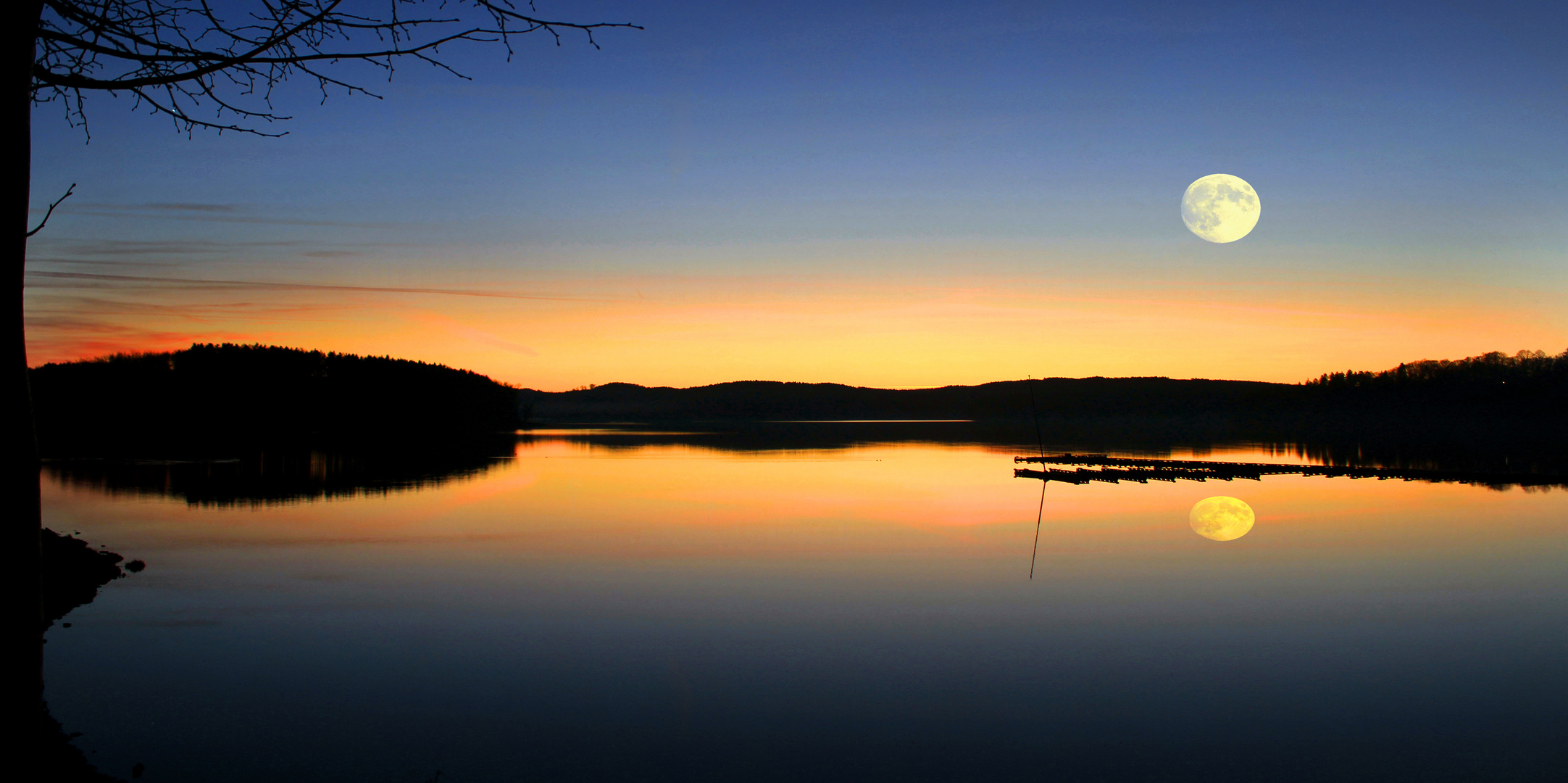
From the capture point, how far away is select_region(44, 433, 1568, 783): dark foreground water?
23.0 feet

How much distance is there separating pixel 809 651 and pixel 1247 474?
31107 millimetres

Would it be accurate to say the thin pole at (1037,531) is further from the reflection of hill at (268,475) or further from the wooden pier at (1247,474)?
the reflection of hill at (268,475)

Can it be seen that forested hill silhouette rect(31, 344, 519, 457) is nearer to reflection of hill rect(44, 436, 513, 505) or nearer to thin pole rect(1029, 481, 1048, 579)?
reflection of hill rect(44, 436, 513, 505)

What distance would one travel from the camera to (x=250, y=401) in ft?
269

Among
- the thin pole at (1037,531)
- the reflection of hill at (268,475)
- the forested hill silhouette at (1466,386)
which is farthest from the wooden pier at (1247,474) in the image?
the forested hill silhouette at (1466,386)

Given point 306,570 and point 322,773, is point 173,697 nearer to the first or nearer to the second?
point 322,773

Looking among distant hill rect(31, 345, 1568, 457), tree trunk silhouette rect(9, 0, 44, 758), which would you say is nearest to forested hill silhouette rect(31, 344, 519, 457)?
distant hill rect(31, 345, 1568, 457)

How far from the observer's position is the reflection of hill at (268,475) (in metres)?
25.6

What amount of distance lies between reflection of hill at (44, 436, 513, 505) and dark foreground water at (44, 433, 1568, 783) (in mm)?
5620

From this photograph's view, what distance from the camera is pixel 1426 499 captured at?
2681 cm

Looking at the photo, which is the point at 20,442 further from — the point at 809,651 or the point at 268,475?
the point at 268,475

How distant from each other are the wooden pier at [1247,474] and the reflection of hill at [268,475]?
23.3 m

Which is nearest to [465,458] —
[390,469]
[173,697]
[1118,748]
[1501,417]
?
[390,469]

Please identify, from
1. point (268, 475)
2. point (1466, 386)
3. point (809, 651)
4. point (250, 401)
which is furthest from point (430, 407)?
point (1466, 386)
